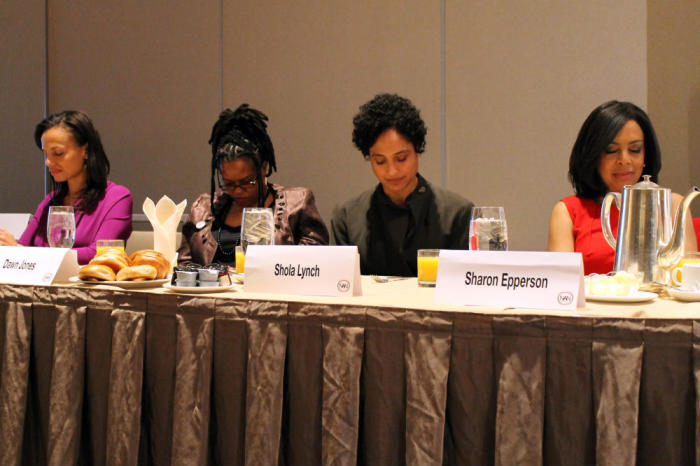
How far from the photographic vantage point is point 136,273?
4.04 ft

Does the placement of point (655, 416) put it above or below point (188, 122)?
below

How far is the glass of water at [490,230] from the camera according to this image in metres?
1.20

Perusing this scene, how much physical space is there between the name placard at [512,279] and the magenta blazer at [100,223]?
5.20ft

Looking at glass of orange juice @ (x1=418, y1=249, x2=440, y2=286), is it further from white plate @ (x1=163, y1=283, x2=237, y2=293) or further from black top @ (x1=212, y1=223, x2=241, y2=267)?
black top @ (x1=212, y1=223, x2=241, y2=267)

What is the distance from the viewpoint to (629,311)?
36.0 inches

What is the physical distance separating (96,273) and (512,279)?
2.66ft

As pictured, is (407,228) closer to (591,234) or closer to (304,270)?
(591,234)

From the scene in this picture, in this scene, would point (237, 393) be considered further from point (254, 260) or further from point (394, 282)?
point (394, 282)

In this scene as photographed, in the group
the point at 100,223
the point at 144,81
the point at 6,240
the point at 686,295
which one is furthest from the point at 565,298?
the point at 144,81

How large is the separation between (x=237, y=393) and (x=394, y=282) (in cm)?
45

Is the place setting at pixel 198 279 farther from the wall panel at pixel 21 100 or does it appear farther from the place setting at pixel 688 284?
the wall panel at pixel 21 100

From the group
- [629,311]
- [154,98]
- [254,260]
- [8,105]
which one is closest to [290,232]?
[254,260]

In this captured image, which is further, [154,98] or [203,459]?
[154,98]

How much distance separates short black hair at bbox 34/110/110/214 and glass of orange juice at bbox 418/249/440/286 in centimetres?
150
